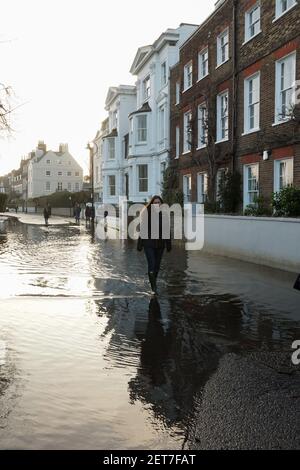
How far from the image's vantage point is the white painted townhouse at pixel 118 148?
46188mm

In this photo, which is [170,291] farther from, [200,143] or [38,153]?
[38,153]

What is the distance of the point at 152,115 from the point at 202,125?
1104 centimetres

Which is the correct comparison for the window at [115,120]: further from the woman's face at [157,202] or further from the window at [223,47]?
the woman's face at [157,202]

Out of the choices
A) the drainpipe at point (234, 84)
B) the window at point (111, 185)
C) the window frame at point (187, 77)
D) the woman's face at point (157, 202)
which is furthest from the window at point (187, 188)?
the window at point (111, 185)

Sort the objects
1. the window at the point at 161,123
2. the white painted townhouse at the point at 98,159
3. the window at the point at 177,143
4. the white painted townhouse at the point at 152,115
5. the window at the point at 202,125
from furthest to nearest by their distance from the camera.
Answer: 1. the white painted townhouse at the point at 98,159
2. the window at the point at 161,123
3. the white painted townhouse at the point at 152,115
4. the window at the point at 177,143
5. the window at the point at 202,125

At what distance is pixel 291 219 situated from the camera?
41.2 feet

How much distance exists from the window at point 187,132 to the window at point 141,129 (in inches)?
344

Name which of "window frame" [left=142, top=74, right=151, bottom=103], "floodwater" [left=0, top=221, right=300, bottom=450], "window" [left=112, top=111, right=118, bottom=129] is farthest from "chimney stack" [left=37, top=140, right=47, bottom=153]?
"floodwater" [left=0, top=221, right=300, bottom=450]

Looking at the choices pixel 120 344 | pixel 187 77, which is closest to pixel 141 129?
pixel 187 77

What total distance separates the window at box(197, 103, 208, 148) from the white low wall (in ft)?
21.5

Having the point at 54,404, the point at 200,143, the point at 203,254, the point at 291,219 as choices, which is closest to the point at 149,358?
the point at 54,404

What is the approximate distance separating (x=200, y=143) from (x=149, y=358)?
20.6 metres

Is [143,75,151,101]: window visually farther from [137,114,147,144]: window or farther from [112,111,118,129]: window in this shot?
[112,111,118,129]: window

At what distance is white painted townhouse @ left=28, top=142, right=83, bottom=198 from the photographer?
108312 mm
